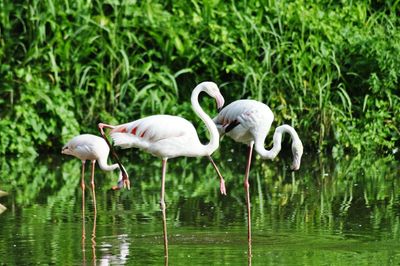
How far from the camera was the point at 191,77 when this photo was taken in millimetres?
16172

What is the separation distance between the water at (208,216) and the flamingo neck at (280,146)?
1.91 feet

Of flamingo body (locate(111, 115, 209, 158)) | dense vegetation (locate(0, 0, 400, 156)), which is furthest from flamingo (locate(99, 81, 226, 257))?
dense vegetation (locate(0, 0, 400, 156))

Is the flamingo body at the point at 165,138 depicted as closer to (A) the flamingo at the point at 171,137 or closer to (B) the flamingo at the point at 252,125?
(A) the flamingo at the point at 171,137

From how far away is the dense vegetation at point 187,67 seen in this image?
15172mm

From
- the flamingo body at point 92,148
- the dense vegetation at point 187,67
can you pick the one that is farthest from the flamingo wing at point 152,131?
the dense vegetation at point 187,67

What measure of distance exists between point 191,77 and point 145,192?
15.7ft

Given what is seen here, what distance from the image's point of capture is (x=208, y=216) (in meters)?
9.75

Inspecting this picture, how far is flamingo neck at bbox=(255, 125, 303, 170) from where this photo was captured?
8688 mm

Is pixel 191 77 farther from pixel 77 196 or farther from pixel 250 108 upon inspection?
pixel 250 108

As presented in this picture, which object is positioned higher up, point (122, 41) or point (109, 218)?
point (122, 41)

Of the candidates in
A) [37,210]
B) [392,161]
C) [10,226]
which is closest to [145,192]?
[37,210]

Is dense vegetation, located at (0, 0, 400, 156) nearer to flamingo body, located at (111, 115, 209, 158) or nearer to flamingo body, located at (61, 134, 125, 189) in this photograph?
flamingo body, located at (61, 134, 125, 189)

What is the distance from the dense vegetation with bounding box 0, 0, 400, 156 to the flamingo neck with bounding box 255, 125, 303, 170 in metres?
5.85

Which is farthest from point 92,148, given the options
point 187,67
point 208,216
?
point 187,67
